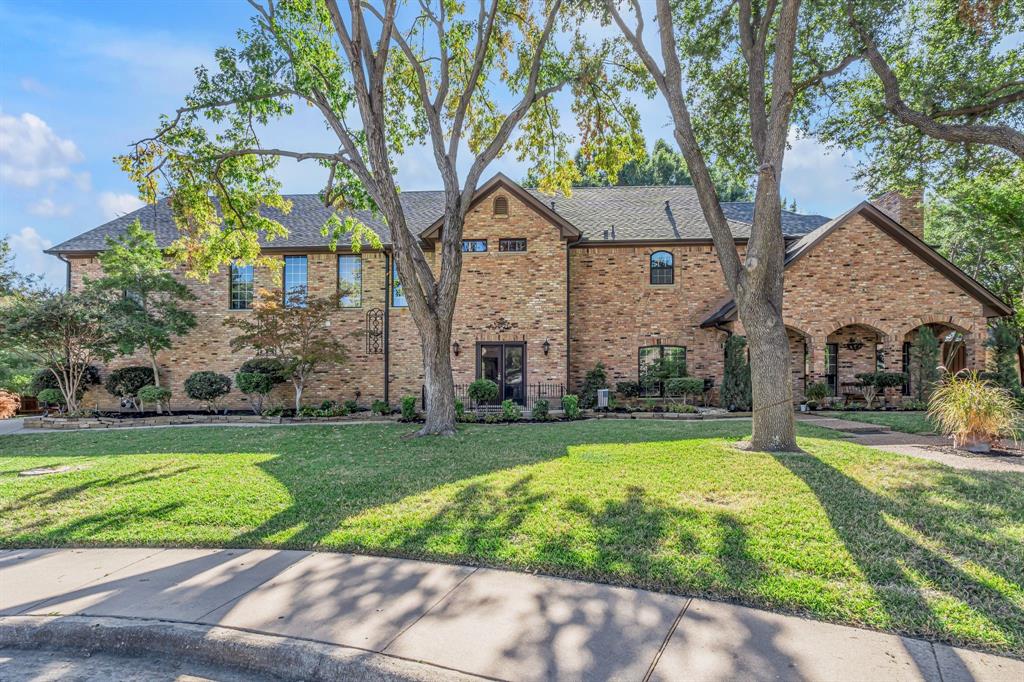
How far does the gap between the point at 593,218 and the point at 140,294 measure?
1626cm

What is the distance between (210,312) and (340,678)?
18363 mm

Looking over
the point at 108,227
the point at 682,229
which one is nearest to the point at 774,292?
the point at 682,229

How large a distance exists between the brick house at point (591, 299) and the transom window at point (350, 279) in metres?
0.05

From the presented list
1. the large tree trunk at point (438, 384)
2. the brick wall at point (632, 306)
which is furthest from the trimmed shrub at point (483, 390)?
the large tree trunk at point (438, 384)

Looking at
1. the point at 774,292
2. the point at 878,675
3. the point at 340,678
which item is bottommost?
the point at 340,678

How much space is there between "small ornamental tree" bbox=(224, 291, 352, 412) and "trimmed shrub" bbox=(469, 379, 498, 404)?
14.0 feet

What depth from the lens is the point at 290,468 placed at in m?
8.16

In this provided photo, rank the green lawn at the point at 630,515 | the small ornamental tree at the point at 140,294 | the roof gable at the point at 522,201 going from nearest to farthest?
1. the green lawn at the point at 630,515
2. the small ornamental tree at the point at 140,294
3. the roof gable at the point at 522,201

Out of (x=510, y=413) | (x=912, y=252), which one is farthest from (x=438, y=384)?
(x=912, y=252)

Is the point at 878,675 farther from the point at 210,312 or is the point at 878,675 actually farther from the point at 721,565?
the point at 210,312

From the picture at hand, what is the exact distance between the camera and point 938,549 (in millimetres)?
4262

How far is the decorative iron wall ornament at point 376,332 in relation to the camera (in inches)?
702

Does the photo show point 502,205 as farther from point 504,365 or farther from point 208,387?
point 208,387

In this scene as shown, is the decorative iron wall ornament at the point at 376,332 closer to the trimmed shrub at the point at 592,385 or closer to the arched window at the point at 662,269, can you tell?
the trimmed shrub at the point at 592,385
